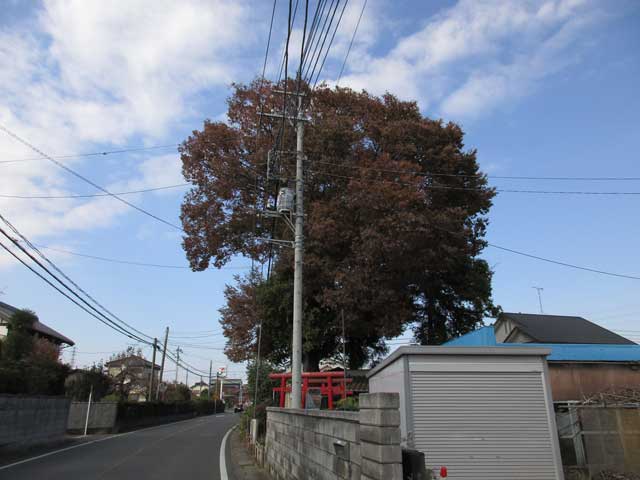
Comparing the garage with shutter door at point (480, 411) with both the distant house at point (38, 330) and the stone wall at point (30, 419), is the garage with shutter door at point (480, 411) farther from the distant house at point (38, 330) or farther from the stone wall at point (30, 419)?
the distant house at point (38, 330)

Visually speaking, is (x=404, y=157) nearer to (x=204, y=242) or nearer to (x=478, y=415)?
(x=204, y=242)

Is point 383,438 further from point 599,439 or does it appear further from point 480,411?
point 599,439

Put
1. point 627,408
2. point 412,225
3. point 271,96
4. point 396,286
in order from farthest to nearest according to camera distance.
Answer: point 271,96
point 396,286
point 412,225
point 627,408

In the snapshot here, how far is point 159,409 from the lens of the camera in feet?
115

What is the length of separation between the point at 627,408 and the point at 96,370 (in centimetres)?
2605

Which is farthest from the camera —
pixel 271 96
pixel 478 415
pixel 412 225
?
pixel 271 96

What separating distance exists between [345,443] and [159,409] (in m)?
34.2

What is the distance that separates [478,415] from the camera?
7754 millimetres

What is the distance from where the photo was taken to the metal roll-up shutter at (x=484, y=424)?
7.46m

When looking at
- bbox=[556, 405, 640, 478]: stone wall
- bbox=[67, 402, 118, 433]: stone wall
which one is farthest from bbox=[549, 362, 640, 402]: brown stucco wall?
bbox=[67, 402, 118, 433]: stone wall

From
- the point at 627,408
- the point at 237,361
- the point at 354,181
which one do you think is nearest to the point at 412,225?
the point at 354,181

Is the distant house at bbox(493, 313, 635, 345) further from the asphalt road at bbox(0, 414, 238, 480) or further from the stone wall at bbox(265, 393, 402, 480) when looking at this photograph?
the stone wall at bbox(265, 393, 402, 480)

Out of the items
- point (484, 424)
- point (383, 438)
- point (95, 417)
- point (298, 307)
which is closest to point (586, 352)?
point (484, 424)

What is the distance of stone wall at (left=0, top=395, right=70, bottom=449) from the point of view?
14391 millimetres
